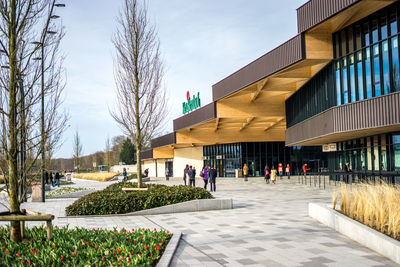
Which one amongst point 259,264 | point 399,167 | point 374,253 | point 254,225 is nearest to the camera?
point 259,264

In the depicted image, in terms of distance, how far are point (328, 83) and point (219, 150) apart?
3131 centimetres

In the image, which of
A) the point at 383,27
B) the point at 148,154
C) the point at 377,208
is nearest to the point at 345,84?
the point at 383,27

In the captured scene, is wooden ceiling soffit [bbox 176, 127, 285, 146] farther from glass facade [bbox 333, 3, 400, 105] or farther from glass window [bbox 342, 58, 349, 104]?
glass facade [bbox 333, 3, 400, 105]

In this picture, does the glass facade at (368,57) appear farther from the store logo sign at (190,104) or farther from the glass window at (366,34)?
the store logo sign at (190,104)

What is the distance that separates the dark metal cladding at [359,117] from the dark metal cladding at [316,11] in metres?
4.91

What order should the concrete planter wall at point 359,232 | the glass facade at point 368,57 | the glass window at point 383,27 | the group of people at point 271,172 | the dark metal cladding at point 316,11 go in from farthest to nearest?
the group of people at point 271,172
the glass window at point 383,27
the glass facade at point 368,57
the dark metal cladding at point 316,11
the concrete planter wall at point 359,232

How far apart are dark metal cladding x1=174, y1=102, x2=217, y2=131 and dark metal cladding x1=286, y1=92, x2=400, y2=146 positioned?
10.7m

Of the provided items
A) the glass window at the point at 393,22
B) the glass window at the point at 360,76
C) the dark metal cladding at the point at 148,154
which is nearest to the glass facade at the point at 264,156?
the dark metal cladding at the point at 148,154

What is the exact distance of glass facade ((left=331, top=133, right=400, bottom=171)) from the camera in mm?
21422

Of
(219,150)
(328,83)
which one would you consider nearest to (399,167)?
(328,83)

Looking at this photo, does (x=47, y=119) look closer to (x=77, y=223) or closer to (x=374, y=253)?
(x=77, y=223)

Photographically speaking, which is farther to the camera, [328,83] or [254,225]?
[328,83]

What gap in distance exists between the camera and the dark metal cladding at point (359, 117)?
19.1 meters

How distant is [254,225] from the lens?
37.8 feet
